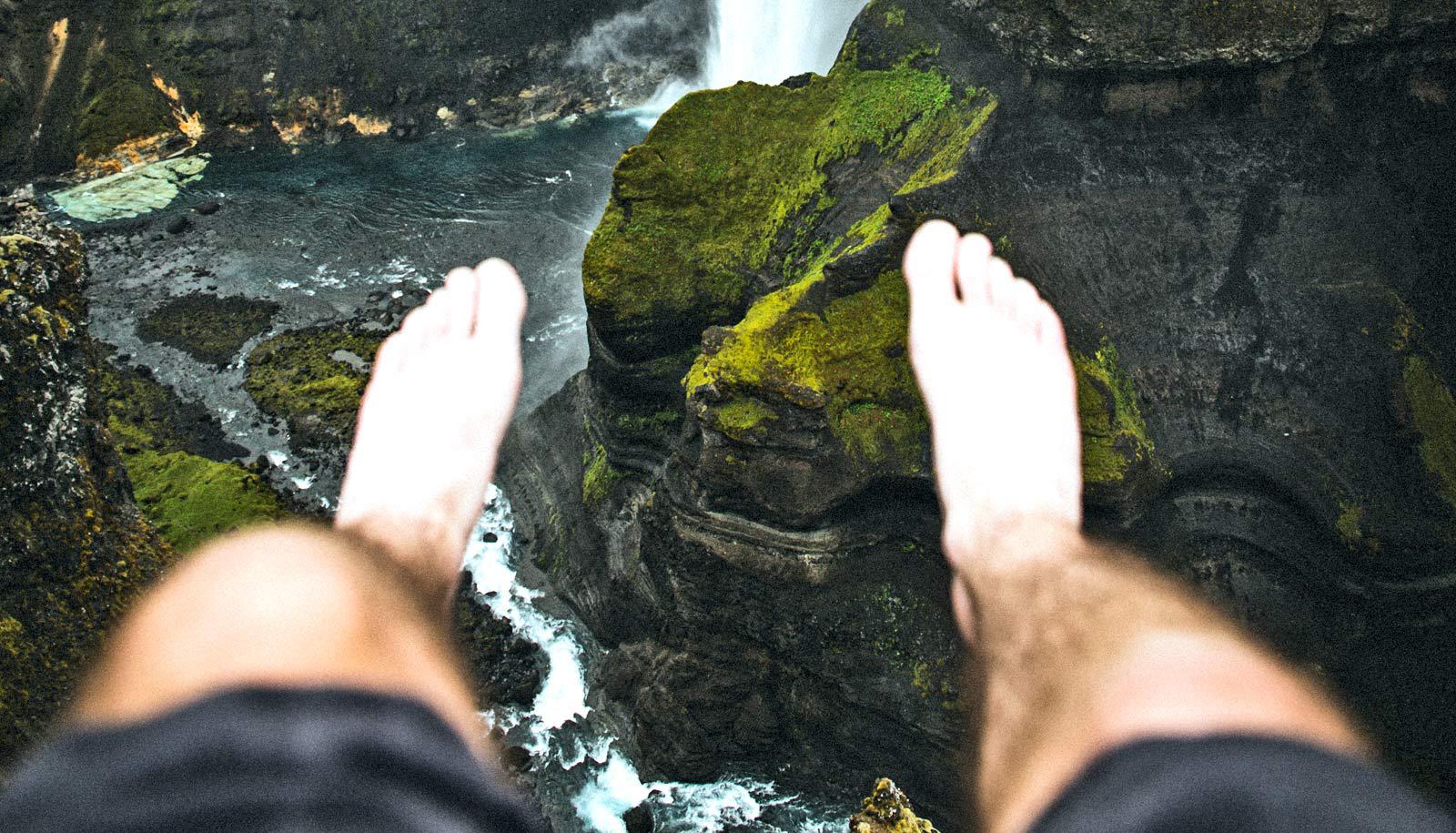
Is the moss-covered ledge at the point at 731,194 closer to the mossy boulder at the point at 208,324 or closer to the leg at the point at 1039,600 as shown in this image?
the leg at the point at 1039,600

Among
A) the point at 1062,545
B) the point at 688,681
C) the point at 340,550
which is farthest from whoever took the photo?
the point at 688,681

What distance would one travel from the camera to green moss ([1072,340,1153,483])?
880cm

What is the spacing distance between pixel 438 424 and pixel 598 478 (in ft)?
33.0

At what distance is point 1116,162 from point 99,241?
75.8 ft

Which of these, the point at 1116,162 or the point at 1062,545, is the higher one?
the point at 1062,545

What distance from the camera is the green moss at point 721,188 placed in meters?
11.4

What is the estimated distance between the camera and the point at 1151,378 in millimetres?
9594

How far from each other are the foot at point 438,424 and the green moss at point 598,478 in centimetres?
913

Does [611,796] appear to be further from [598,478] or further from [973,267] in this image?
[973,267]

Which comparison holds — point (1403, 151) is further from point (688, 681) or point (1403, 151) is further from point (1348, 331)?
point (688, 681)

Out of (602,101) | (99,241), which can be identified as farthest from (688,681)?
(602,101)

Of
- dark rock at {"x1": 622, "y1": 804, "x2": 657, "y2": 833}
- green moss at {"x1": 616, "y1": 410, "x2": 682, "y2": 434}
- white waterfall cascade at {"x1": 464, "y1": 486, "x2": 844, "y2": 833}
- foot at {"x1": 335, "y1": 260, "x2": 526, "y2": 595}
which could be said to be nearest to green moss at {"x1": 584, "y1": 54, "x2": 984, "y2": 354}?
green moss at {"x1": 616, "y1": 410, "x2": 682, "y2": 434}

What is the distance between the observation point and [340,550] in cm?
189

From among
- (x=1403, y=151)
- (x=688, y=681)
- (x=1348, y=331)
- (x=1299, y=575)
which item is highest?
(x=1403, y=151)
